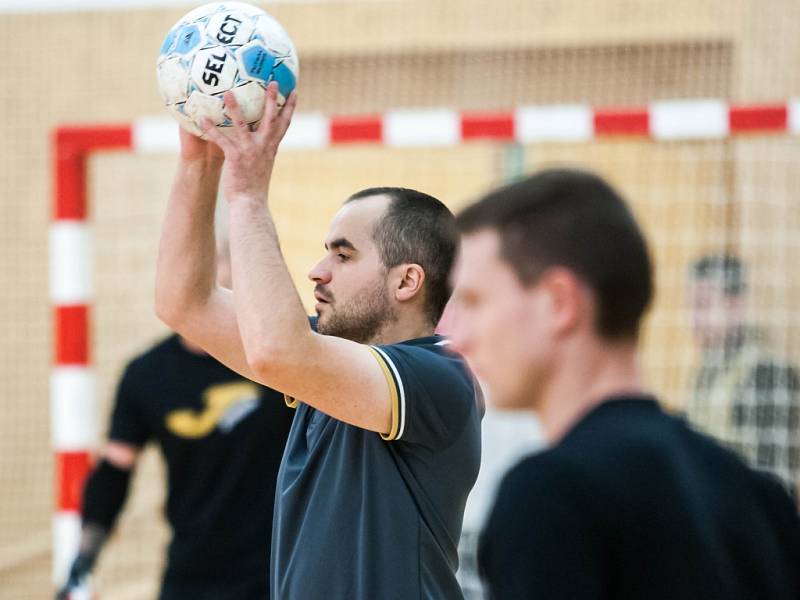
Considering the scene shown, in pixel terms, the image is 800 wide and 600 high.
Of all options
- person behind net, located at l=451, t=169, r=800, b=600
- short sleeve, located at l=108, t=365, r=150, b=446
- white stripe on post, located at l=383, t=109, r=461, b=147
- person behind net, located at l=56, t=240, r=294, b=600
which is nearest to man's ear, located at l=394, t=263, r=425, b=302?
person behind net, located at l=451, t=169, r=800, b=600

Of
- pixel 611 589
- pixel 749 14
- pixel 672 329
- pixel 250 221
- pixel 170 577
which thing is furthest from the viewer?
pixel 749 14

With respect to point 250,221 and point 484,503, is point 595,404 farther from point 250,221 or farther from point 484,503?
point 484,503

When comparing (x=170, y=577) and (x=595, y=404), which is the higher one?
(x=595, y=404)

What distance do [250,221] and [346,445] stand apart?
54cm

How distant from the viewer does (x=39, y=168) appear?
917 cm

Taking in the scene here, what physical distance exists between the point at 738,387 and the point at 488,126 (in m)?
1.69

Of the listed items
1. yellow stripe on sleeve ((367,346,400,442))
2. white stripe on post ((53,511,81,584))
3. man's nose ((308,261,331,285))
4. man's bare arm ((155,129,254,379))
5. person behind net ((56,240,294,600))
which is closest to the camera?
yellow stripe on sleeve ((367,346,400,442))

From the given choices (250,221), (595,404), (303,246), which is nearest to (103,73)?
(303,246)

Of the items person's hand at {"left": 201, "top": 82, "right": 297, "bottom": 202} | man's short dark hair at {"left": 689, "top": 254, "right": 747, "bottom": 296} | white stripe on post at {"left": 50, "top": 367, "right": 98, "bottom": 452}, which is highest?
person's hand at {"left": 201, "top": 82, "right": 297, "bottom": 202}

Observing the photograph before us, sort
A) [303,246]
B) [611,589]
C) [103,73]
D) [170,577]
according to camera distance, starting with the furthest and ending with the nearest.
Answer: [103,73] → [303,246] → [170,577] → [611,589]

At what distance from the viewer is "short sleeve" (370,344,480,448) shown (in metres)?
2.62

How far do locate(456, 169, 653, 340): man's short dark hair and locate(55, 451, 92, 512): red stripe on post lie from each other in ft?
12.9

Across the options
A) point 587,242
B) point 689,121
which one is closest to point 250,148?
point 587,242

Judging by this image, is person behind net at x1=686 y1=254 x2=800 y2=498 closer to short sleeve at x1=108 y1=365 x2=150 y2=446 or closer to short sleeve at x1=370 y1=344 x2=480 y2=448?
short sleeve at x1=108 y1=365 x2=150 y2=446
